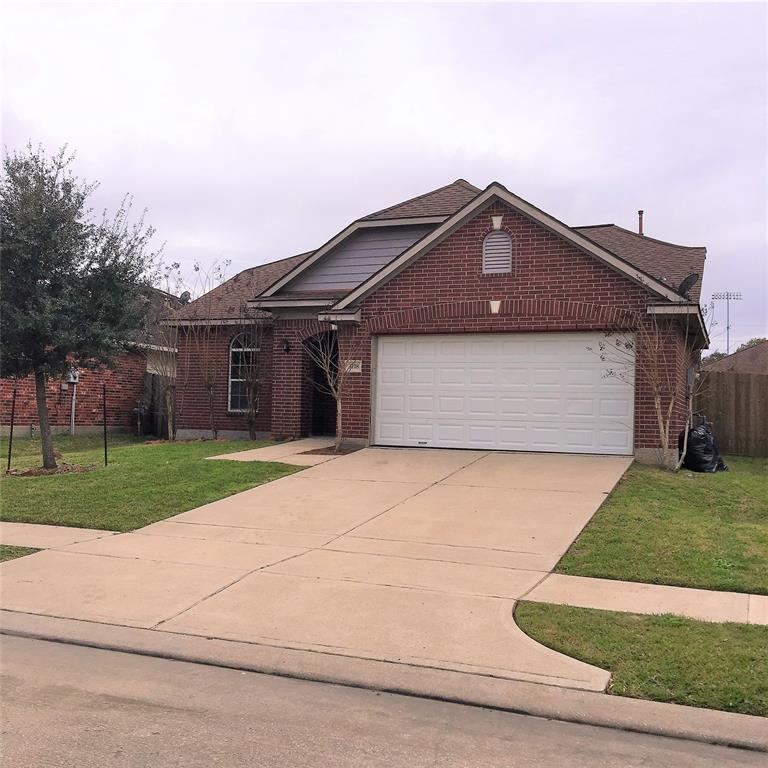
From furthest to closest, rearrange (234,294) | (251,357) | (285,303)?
(234,294) < (251,357) < (285,303)

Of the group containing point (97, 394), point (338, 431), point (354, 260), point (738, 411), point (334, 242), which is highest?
point (334, 242)

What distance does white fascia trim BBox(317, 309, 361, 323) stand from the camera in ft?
50.6

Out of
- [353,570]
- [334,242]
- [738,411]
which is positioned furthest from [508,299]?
[353,570]

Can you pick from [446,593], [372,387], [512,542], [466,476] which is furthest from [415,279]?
[446,593]

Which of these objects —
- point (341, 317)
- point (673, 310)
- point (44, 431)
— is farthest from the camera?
point (341, 317)

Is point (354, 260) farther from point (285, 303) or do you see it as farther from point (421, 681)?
point (421, 681)

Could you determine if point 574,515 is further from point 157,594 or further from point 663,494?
point 157,594

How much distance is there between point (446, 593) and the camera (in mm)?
6711

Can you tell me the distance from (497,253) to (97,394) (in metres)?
14.1

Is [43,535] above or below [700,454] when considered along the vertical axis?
below

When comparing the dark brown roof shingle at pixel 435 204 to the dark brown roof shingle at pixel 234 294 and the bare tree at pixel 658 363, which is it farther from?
the bare tree at pixel 658 363

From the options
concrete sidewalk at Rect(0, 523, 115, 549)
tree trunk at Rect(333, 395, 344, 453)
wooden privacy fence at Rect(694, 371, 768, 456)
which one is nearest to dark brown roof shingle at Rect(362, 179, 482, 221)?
tree trunk at Rect(333, 395, 344, 453)

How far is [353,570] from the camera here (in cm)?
742

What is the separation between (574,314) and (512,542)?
657 centimetres
